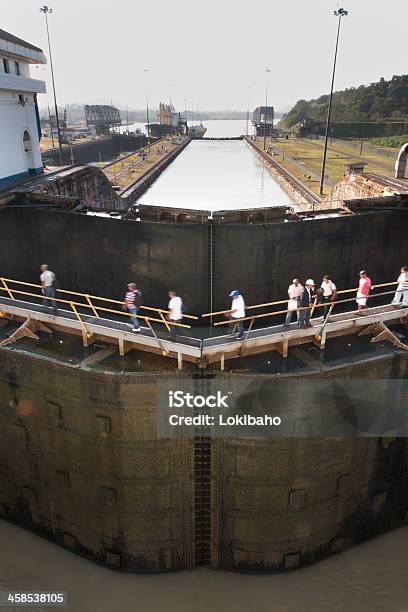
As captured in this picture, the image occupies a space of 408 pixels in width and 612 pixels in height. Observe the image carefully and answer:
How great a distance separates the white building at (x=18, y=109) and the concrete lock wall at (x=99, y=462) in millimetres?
13128

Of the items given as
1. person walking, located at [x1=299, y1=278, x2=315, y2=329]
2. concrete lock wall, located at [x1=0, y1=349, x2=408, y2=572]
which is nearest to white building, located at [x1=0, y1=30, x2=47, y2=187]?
concrete lock wall, located at [x1=0, y1=349, x2=408, y2=572]

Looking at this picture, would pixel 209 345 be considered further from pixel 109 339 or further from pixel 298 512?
pixel 298 512

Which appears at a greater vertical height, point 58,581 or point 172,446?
point 172,446

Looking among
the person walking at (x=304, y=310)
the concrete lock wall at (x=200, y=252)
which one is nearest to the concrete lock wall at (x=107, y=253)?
the concrete lock wall at (x=200, y=252)

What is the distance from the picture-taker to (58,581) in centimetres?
1086

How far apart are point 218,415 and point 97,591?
200 inches

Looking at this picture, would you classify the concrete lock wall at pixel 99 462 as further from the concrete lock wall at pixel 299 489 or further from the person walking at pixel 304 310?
the person walking at pixel 304 310

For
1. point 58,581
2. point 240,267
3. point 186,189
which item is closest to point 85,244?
point 240,267

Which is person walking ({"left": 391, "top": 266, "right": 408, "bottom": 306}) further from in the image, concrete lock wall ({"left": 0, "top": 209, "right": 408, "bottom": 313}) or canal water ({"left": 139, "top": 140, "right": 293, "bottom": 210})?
canal water ({"left": 139, "top": 140, "right": 293, "bottom": 210})

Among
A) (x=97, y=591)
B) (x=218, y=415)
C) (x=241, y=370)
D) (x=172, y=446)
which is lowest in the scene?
(x=97, y=591)

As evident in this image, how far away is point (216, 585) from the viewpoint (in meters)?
10.9

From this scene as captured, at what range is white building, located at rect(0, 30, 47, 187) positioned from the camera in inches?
781

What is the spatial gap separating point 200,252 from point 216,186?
124 feet

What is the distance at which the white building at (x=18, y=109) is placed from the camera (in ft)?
65.1
